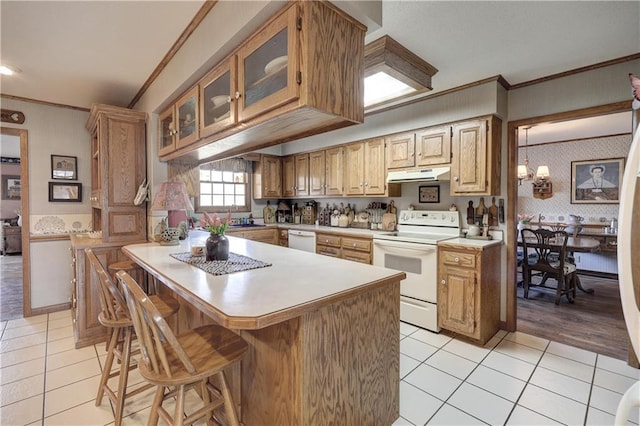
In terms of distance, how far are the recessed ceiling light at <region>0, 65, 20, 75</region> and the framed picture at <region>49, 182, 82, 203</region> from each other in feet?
4.39

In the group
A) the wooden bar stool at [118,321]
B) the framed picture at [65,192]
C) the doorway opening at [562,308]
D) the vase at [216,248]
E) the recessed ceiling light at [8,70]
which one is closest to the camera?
the wooden bar stool at [118,321]

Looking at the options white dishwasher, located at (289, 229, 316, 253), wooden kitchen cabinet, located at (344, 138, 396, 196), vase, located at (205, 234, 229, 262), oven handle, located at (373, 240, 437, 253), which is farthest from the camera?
white dishwasher, located at (289, 229, 316, 253)

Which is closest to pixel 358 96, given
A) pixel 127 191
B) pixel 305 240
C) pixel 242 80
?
pixel 242 80

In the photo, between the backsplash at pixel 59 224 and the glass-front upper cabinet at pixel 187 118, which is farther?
the backsplash at pixel 59 224

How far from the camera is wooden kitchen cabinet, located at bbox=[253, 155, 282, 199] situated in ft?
16.9

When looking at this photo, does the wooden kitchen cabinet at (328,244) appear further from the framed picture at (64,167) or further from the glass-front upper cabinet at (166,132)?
the framed picture at (64,167)

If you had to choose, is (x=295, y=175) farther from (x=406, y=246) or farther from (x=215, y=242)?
(x=215, y=242)

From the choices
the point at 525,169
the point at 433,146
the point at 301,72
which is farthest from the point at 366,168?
the point at 525,169

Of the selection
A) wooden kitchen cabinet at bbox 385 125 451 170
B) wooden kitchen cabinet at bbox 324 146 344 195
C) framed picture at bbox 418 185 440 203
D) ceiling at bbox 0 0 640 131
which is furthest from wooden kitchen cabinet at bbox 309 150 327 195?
ceiling at bbox 0 0 640 131

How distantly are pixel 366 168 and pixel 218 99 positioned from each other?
7.85 ft

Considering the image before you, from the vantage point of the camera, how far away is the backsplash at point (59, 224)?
3.55m

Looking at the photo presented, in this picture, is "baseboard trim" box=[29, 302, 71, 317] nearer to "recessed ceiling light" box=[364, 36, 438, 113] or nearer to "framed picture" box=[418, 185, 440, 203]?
"recessed ceiling light" box=[364, 36, 438, 113]

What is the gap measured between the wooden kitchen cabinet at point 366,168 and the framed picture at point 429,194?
1.31ft

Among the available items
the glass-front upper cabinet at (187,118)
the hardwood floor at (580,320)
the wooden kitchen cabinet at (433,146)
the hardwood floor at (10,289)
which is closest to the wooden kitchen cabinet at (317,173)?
the wooden kitchen cabinet at (433,146)
